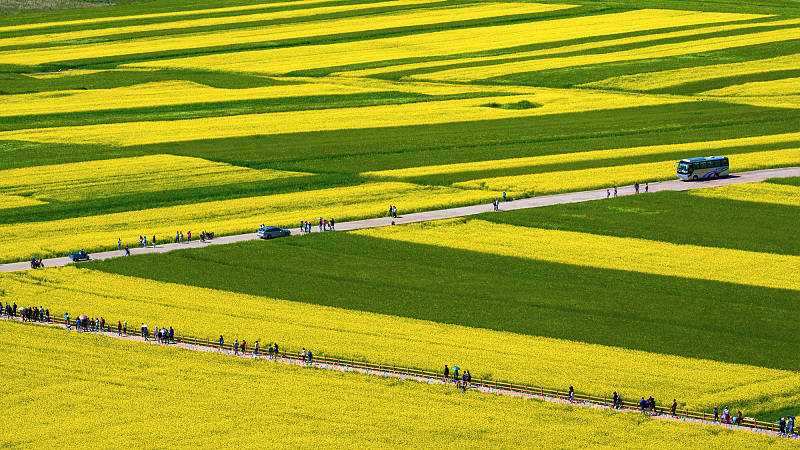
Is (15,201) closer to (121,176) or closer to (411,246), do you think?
(121,176)

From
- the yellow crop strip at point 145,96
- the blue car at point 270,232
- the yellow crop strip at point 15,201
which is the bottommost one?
the blue car at point 270,232

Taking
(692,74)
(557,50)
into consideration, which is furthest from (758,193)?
(557,50)

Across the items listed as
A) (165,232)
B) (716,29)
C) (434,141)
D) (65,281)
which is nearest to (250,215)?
(165,232)

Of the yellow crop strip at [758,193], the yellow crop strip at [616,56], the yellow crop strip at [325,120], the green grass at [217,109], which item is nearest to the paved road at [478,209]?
the yellow crop strip at [758,193]

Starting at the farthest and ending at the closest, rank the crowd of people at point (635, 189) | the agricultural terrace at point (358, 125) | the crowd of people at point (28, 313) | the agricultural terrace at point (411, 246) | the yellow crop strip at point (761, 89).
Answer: the yellow crop strip at point (761, 89) < the agricultural terrace at point (358, 125) < the crowd of people at point (635, 189) < the crowd of people at point (28, 313) < the agricultural terrace at point (411, 246)

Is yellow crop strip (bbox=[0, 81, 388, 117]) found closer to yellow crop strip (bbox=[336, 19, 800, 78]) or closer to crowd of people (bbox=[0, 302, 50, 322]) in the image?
yellow crop strip (bbox=[336, 19, 800, 78])

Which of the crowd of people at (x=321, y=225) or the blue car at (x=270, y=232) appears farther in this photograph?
the crowd of people at (x=321, y=225)

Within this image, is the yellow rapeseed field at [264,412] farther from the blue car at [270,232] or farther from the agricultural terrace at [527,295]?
the blue car at [270,232]
